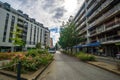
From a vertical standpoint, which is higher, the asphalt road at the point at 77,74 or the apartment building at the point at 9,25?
the apartment building at the point at 9,25

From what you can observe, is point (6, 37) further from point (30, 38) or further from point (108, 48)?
point (108, 48)

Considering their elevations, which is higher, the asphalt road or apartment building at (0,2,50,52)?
apartment building at (0,2,50,52)

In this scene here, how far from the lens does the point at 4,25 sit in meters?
46.9

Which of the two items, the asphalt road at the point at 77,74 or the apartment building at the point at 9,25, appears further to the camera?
the apartment building at the point at 9,25

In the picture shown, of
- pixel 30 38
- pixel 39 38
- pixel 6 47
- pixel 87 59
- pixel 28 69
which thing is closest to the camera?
pixel 28 69

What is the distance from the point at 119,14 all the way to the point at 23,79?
81.2 feet

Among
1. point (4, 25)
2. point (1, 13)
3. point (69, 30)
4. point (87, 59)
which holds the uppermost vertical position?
point (1, 13)

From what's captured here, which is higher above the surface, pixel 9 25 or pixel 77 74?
pixel 9 25

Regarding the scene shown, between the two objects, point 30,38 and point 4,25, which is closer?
point 4,25

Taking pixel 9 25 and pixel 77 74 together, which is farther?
pixel 9 25

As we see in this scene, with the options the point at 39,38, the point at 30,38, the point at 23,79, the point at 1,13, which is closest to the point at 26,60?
the point at 23,79

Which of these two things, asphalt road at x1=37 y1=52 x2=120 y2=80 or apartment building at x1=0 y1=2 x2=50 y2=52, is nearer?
asphalt road at x1=37 y1=52 x2=120 y2=80

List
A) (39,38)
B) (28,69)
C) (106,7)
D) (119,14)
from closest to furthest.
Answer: (28,69) → (119,14) → (106,7) → (39,38)

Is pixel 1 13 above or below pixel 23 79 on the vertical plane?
above
